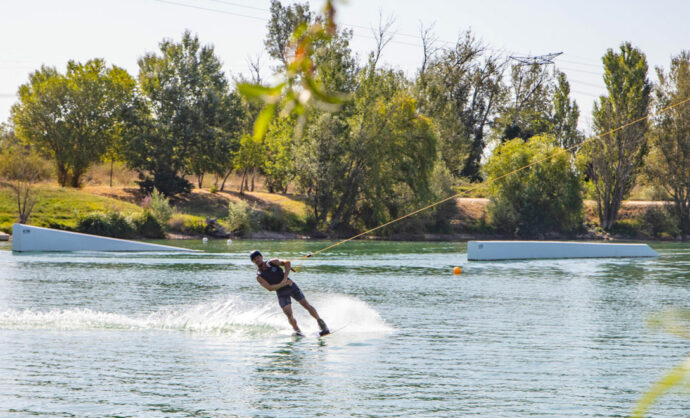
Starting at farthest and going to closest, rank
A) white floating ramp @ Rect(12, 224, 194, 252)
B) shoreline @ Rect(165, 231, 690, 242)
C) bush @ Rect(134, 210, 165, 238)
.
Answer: shoreline @ Rect(165, 231, 690, 242), bush @ Rect(134, 210, 165, 238), white floating ramp @ Rect(12, 224, 194, 252)

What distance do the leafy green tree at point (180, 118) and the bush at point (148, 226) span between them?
11.7 m

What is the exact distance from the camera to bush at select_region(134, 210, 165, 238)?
53875 mm

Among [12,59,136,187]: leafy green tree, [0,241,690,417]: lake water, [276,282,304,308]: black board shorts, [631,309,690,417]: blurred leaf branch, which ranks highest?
[12,59,136,187]: leafy green tree

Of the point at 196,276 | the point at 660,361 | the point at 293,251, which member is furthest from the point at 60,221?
the point at 660,361

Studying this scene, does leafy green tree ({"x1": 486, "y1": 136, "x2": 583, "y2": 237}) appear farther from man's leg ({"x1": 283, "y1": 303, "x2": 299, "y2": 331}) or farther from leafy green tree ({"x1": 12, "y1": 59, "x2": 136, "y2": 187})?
man's leg ({"x1": 283, "y1": 303, "x2": 299, "y2": 331})

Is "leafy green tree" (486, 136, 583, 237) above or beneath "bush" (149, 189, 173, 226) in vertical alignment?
above

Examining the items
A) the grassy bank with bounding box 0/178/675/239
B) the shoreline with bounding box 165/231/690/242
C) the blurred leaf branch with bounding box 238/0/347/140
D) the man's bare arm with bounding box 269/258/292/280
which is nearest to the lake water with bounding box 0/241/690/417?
the man's bare arm with bounding box 269/258/292/280

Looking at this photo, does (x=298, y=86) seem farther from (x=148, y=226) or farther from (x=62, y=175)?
(x=62, y=175)

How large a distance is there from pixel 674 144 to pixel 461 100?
21.1 metres

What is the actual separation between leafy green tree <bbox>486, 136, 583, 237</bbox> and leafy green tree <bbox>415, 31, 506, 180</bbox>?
808cm

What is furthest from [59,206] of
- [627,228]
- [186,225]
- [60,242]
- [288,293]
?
[627,228]

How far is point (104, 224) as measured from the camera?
5181 centimetres

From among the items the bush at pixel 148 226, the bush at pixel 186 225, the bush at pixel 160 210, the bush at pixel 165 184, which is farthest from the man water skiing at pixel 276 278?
the bush at pixel 165 184

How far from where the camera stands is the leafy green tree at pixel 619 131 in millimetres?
65750
